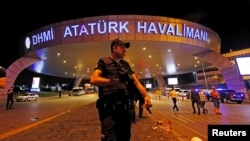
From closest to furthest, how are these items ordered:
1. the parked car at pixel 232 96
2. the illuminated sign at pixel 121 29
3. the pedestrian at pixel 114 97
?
the pedestrian at pixel 114 97 → the illuminated sign at pixel 121 29 → the parked car at pixel 232 96

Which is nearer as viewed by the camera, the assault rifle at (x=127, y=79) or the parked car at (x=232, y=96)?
the assault rifle at (x=127, y=79)

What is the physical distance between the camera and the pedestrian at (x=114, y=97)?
391 cm

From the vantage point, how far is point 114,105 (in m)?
3.94

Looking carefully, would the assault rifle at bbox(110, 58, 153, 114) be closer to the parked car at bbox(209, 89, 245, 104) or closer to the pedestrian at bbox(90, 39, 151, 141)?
the pedestrian at bbox(90, 39, 151, 141)

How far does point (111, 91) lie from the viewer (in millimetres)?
3938

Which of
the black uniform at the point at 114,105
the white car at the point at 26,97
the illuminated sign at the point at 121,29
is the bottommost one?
the white car at the point at 26,97

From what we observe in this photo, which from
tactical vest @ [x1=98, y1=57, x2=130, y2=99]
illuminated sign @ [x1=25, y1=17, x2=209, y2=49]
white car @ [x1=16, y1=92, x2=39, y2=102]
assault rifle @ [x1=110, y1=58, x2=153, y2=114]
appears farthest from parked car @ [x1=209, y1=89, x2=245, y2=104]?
tactical vest @ [x1=98, y1=57, x2=130, y2=99]

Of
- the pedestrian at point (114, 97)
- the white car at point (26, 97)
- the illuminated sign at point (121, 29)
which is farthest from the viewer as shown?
the white car at point (26, 97)

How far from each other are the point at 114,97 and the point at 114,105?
0.10m

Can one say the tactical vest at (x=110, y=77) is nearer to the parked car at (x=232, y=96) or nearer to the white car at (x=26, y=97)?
the parked car at (x=232, y=96)

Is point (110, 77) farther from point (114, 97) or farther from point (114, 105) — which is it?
point (114, 105)

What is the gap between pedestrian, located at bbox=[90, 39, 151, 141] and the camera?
391 centimetres

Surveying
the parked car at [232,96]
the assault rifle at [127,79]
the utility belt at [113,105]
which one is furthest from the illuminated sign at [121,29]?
the utility belt at [113,105]

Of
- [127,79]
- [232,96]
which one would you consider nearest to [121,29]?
[232,96]
